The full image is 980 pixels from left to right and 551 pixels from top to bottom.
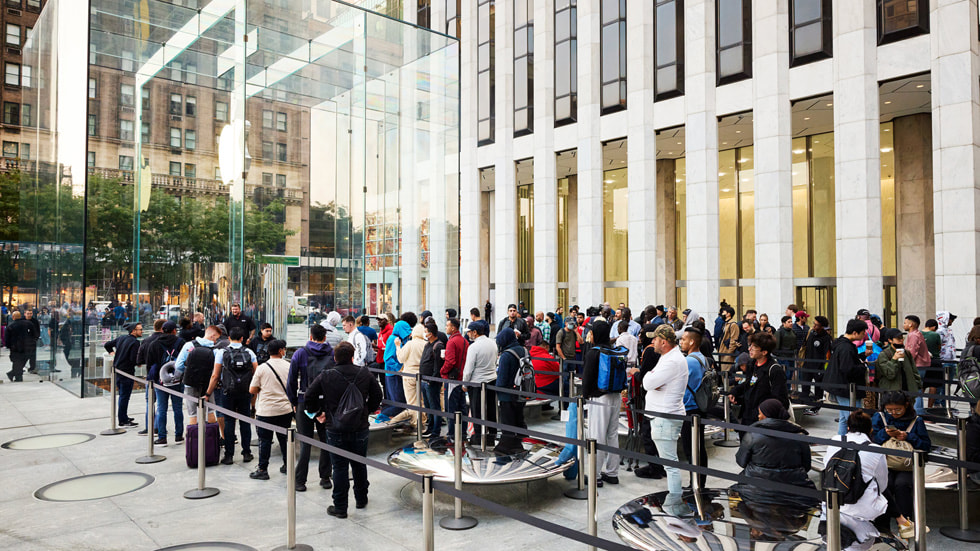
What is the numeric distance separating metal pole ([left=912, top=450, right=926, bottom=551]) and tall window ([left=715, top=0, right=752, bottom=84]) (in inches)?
823

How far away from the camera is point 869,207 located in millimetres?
19609

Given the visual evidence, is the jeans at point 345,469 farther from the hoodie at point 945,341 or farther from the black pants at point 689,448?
the hoodie at point 945,341

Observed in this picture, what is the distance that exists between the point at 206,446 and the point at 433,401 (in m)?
3.34

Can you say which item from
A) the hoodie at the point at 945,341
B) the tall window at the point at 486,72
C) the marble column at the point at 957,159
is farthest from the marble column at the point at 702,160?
the tall window at the point at 486,72

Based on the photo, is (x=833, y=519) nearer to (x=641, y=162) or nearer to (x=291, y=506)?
(x=291, y=506)

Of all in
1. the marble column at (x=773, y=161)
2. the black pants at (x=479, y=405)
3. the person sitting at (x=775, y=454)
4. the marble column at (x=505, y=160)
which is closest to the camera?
the person sitting at (x=775, y=454)

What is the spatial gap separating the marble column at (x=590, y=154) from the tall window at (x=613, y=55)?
1.09 feet

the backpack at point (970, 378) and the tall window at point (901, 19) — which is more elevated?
the tall window at point (901, 19)

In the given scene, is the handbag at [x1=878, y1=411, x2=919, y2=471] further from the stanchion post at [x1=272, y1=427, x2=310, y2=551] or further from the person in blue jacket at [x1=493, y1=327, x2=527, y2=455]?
the stanchion post at [x1=272, y1=427, x2=310, y2=551]

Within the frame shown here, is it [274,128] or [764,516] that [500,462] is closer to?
[764,516]

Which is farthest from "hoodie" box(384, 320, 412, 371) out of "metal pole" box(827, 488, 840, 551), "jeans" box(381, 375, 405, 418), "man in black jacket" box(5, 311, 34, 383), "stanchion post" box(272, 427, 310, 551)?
"man in black jacket" box(5, 311, 34, 383)

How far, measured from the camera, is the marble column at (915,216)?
2380 centimetres

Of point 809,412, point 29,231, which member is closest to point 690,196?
point 809,412

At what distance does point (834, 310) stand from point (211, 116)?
23.4 metres
